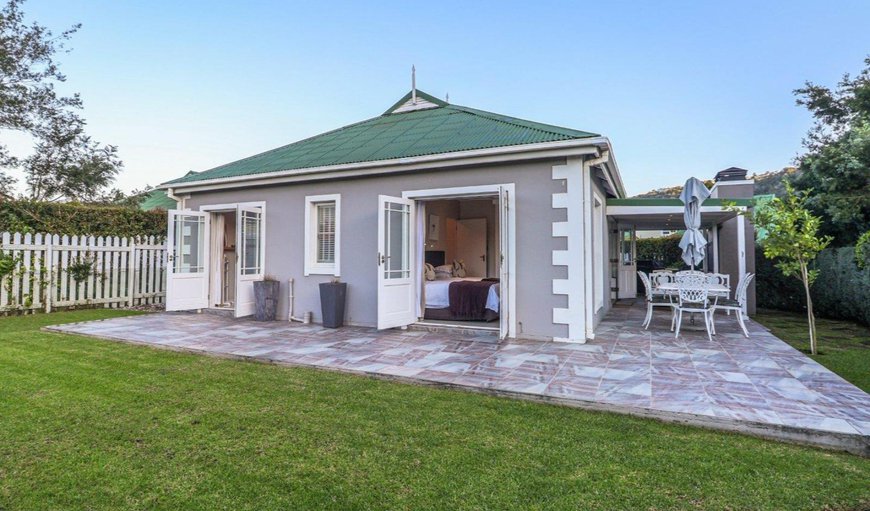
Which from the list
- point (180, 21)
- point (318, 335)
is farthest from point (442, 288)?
point (180, 21)

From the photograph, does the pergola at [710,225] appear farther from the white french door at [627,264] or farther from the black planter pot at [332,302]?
the black planter pot at [332,302]

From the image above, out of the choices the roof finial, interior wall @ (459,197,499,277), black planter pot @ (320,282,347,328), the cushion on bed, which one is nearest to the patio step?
black planter pot @ (320,282,347,328)

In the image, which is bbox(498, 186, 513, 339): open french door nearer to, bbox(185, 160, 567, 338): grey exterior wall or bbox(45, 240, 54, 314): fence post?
bbox(185, 160, 567, 338): grey exterior wall

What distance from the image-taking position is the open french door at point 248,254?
780 centimetres

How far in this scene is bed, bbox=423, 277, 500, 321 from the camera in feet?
24.0

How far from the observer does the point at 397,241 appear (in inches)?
268

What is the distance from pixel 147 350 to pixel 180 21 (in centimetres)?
789

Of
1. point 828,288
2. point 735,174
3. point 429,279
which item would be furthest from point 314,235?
point 735,174

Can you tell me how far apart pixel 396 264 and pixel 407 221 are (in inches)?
30.0

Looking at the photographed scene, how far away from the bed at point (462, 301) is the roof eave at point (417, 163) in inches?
86.9

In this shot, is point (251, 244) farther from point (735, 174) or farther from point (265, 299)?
point (735, 174)

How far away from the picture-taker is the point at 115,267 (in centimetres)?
924

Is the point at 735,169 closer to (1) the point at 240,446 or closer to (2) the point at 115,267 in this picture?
(1) the point at 240,446

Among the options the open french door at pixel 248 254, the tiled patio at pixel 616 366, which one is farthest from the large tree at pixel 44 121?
the open french door at pixel 248 254
